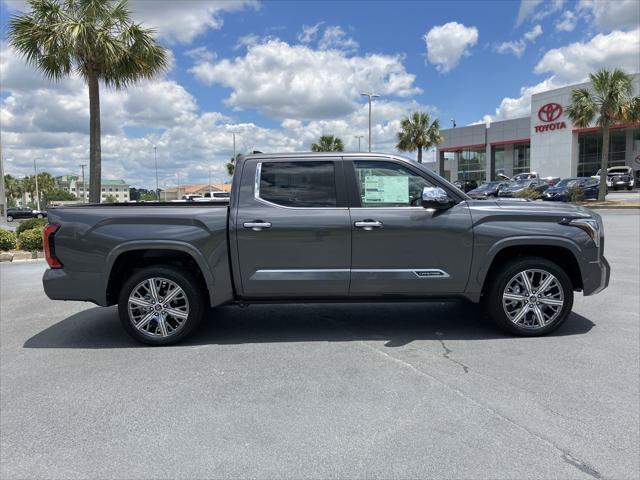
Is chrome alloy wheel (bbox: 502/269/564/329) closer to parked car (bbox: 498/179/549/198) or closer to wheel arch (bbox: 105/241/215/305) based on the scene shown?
wheel arch (bbox: 105/241/215/305)

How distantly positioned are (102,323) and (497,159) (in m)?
64.7

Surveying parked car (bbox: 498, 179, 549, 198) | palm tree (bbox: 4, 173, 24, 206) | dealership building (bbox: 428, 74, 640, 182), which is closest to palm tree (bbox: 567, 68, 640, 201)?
parked car (bbox: 498, 179, 549, 198)

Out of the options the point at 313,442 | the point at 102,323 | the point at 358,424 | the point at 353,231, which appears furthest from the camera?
the point at 102,323

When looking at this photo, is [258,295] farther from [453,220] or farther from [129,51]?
[129,51]

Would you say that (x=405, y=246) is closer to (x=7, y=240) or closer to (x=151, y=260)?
(x=151, y=260)

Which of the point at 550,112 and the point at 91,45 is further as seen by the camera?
the point at 550,112

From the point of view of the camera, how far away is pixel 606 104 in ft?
94.7

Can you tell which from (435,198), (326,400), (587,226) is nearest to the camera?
(326,400)

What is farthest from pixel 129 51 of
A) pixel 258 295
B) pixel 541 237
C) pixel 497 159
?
pixel 497 159

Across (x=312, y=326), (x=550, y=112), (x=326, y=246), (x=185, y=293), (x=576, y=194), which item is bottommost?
(x=312, y=326)

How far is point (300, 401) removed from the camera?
3.69 metres

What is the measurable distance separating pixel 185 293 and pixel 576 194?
3218 cm

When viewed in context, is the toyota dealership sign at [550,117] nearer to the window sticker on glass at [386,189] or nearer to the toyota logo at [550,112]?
the toyota logo at [550,112]

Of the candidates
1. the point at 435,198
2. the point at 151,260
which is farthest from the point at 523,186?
the point at 151,260
